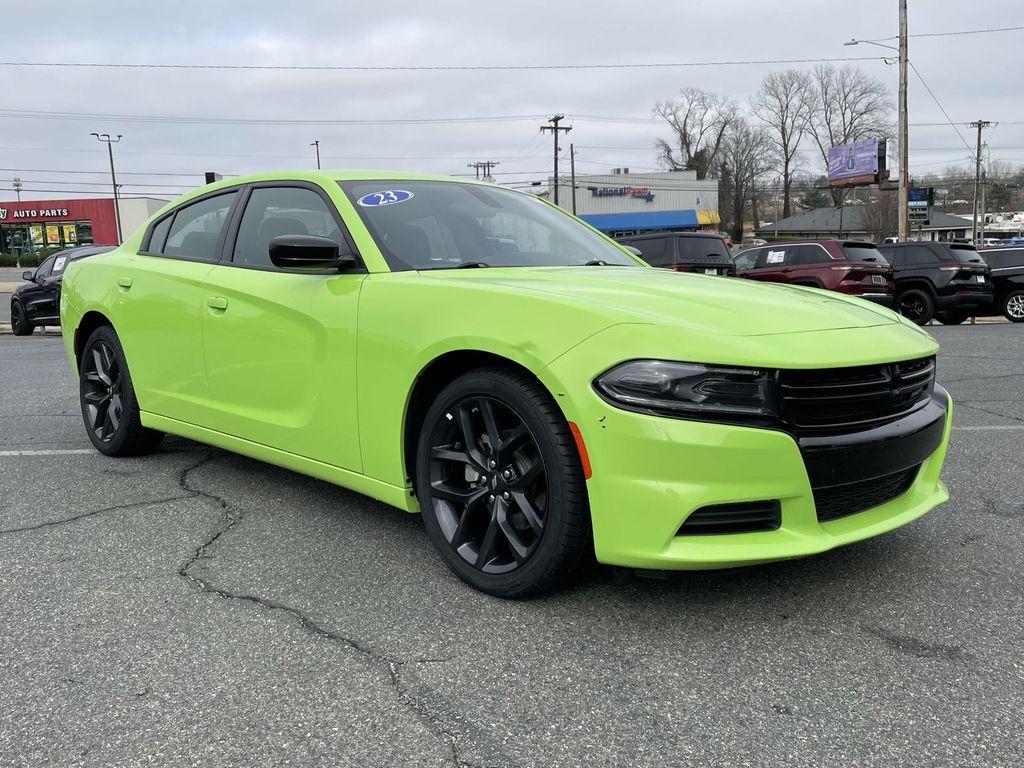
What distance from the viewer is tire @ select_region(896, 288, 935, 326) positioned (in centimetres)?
1554

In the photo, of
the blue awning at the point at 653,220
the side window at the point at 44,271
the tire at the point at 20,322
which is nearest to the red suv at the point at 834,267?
the side window at the point at 44,271

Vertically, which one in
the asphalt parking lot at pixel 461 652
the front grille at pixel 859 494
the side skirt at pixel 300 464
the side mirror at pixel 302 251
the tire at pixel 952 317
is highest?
the side mirror at pixel 302 251

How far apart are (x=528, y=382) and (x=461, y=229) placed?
121 cm

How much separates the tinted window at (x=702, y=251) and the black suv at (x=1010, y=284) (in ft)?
19.7

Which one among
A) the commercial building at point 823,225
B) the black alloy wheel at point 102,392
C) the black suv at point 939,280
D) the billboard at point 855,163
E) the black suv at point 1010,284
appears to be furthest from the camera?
the commercial building at point 823,225

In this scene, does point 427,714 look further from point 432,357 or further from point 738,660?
point 432,357

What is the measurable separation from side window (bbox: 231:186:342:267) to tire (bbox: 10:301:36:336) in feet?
44.3

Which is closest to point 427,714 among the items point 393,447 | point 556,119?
point 393,447

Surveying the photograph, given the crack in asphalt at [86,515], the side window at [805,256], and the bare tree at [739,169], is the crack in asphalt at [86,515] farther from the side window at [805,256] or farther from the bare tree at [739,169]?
the bare tree at [739,169]

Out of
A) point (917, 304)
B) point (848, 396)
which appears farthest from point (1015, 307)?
point (848, 396)

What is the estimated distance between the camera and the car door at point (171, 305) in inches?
161

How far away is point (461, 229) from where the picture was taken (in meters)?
3.69

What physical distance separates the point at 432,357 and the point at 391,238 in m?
0.75

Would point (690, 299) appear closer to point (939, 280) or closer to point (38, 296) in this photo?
point (939, 280)
